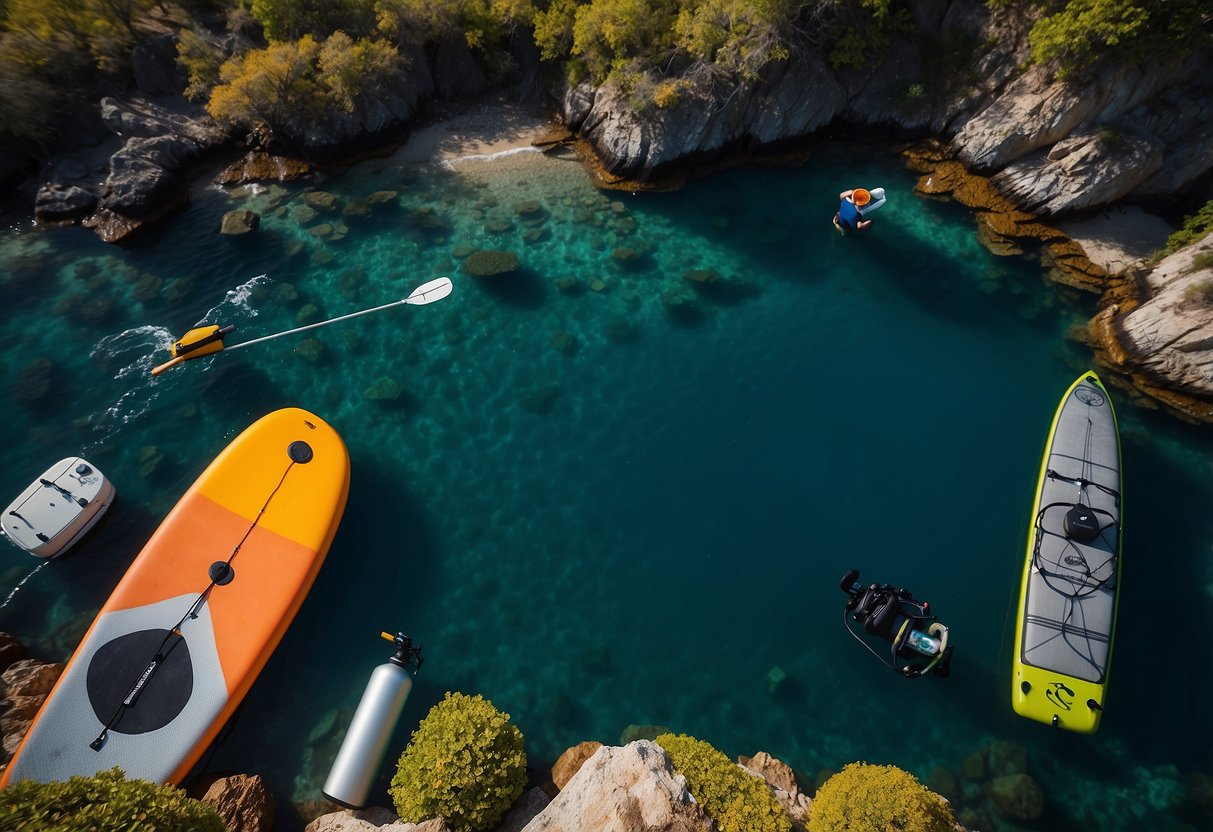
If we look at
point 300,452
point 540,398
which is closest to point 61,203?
point 300,452

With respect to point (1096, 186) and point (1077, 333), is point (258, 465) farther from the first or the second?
point (1096, 186)

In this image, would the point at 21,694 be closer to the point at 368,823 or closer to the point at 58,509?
the point at 58,509

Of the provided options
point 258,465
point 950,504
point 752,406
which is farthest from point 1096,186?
point 258,465

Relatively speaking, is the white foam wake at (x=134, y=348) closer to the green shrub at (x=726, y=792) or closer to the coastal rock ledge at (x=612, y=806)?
the coastal rock ledge at (x=612, y=806)

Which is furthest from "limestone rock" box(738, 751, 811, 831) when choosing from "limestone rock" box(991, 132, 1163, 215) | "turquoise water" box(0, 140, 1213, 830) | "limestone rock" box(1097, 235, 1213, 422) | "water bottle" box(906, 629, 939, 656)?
"limestone rock" box(991, 132, 1163, 215)

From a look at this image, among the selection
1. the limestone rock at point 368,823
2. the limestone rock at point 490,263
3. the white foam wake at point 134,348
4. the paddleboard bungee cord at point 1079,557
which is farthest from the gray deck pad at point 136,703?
the paddleboard bungee cord at point 1079,557
